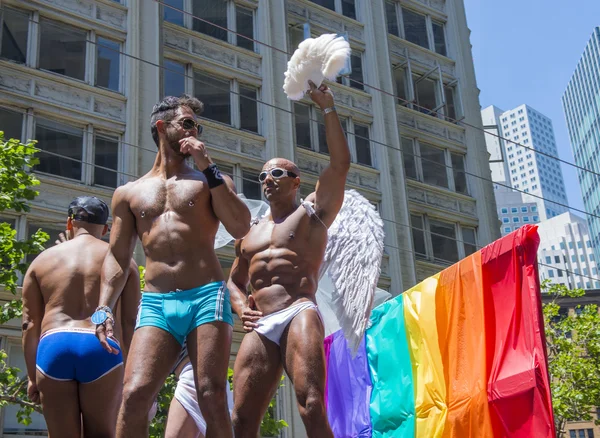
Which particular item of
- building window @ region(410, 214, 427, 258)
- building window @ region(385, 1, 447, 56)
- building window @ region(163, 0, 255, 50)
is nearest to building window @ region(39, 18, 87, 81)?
building window @ region(163, 0, 255, 50)

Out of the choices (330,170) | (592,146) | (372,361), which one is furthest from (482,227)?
(592,146)

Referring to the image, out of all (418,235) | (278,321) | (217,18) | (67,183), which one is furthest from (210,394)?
(418,235)

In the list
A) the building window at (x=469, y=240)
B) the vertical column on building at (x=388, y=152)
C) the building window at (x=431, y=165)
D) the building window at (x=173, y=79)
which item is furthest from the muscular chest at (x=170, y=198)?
the building window at (x=469, y=240)

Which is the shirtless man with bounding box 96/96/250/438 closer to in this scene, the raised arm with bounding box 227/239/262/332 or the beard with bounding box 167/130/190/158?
the beard with bounding box 167/130/190/158

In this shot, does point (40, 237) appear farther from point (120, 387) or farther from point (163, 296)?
point (163, 296)

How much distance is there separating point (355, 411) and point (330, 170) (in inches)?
359

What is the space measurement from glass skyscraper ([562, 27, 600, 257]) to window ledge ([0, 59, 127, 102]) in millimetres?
92987

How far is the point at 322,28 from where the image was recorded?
29625 mm

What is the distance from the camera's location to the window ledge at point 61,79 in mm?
20953

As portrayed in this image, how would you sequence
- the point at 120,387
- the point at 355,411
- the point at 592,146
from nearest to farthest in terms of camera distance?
the point at 120,387 < the point at 355,411 < the point at 592,146

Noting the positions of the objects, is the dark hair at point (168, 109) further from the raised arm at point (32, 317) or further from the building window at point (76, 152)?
the building window at point (76, 152)

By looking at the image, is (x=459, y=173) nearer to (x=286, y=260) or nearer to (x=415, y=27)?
(x=415, y=27)

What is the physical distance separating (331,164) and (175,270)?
5.16 ft

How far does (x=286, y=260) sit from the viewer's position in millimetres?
5746
